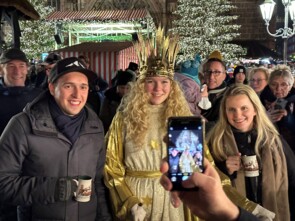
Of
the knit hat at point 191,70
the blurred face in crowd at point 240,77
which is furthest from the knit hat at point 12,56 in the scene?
the blurred face in crowd at point 240,77

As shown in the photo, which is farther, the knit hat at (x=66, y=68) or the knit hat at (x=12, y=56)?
the knit hat at (x=12, y=56)

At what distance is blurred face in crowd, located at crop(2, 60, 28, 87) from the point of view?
412 cm

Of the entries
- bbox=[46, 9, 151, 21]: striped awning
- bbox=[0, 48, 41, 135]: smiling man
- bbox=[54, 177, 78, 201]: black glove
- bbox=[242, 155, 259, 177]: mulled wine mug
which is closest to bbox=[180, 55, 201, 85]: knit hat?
bbox=[0, 48, 41, 135]: smiling man

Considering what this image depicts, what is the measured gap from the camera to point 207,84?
16.0ft

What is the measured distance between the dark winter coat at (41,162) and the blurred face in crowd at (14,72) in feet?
5.49

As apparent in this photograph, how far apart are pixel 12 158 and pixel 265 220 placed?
1617 millimetres

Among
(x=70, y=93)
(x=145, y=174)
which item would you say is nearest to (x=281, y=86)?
(x=145, y=174)

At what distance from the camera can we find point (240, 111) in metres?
3.06

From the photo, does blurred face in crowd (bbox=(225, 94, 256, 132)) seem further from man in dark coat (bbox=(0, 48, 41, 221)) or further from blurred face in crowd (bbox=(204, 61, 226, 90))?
man in dark coat (bbox=(0, 48, 41, 221))

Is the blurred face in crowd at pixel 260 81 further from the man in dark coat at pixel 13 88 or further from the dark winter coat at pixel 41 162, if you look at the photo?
the dark winter coat at pixel 41 162

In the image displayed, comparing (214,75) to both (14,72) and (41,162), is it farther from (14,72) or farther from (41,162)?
(41,162)

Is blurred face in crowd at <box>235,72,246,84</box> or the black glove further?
blurred face in crowd at <box>235,72,246,84</box>

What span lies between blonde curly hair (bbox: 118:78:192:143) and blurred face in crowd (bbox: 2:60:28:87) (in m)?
1.50

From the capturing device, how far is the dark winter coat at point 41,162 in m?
2.31
